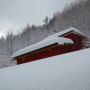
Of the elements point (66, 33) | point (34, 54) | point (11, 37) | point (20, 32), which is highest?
point (20, 32)

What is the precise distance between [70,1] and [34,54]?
3116cm

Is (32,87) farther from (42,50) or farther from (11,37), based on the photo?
(11,37)

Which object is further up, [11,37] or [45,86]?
[11,37]

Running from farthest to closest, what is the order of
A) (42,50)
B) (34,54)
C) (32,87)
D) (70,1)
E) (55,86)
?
(70,1) < (34,54) < (42,50) < (32,87) < (55,86)

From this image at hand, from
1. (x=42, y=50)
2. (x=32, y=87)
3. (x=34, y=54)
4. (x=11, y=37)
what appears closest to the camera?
(x=32, y=87)

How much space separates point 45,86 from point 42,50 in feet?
22.6

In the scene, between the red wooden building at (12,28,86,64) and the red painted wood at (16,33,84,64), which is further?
the red painted wood at (16,33,84,64)

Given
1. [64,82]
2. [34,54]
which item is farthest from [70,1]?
[64,82]

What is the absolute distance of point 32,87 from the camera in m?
1.76

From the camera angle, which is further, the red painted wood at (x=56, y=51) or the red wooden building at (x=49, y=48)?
the red painted wood at (x=56, y=51)

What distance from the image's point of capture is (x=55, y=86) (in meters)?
1.59

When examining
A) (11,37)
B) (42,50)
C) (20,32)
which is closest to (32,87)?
(42,50)

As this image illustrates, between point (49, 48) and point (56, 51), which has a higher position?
point (49, 48)

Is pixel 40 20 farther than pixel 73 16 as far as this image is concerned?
Yes
